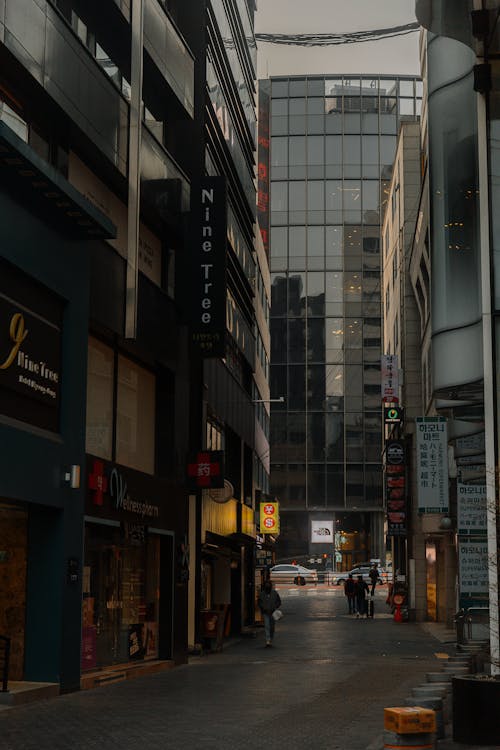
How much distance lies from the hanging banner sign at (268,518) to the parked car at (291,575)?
1203 inches

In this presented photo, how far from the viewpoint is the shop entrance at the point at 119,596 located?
70.4ft

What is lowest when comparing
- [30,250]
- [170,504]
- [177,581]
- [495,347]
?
[177,581]

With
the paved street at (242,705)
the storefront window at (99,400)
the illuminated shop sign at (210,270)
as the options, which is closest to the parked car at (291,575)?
the paved street at (242,705)

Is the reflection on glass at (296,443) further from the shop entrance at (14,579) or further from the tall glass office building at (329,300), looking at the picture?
the shop entrance at (14,579)

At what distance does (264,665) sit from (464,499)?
19.3 ft

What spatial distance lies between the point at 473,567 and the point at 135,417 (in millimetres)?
8525

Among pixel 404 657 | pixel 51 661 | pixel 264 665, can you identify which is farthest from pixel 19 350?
pixel 404 657

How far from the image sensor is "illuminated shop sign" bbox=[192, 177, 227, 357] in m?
27.8

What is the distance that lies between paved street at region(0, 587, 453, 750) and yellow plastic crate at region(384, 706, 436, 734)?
116cm

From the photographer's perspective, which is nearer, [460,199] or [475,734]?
[475,734]

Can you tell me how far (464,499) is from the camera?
25.7 meters

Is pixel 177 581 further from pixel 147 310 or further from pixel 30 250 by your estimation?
pixel 30 250

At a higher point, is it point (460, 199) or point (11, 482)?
point (460, 199)

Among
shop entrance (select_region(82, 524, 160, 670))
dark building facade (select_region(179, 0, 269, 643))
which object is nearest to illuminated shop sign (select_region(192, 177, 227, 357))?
dark building facade (select_region(179, 0, 269, 643))
